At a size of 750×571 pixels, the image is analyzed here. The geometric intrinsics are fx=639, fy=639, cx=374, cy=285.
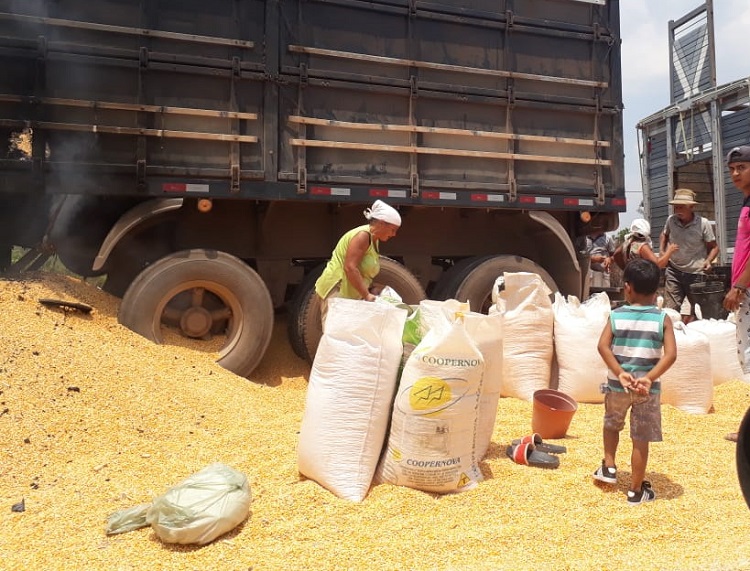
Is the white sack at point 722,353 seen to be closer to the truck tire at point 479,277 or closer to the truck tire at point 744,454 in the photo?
the truck tire at point 479,277

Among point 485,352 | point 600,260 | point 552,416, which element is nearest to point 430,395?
point 485,352

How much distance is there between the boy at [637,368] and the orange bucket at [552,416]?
752 millimetres

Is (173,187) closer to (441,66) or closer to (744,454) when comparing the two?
(441,66)

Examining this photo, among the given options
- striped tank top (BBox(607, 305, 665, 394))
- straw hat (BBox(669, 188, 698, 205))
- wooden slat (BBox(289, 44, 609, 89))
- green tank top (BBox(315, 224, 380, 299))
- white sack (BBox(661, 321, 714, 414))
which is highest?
wooden slat (BBox(289, 44, 609, 89))

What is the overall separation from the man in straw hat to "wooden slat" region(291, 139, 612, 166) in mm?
819

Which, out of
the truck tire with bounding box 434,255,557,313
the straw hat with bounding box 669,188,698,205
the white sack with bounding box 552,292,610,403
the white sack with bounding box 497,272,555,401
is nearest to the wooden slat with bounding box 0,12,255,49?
the truck tire with bounding box 434,255,557,313

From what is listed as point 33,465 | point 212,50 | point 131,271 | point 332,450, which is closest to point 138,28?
point 212,50

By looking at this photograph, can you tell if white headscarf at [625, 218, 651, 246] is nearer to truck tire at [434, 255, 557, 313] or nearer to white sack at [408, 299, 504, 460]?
truck tire at [434, 255, 557, 313]

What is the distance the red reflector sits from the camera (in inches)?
191

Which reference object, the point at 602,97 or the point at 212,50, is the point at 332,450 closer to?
the point at 212,50

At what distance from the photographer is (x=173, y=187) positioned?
16.0 ft

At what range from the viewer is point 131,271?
17.5 feet

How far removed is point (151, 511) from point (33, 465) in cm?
106

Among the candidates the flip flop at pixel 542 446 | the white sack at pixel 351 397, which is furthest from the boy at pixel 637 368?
the white sack at pixel 351 397
